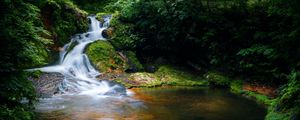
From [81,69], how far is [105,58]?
1.76m

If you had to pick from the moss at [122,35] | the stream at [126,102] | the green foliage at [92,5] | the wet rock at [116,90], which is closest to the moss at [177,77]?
the stream at [126,102]

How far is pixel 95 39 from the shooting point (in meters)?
19.4

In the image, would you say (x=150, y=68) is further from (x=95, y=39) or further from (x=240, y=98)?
(x=240, y=98)

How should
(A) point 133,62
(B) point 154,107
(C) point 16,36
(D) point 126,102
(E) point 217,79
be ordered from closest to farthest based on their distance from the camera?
(C) point 16,36
(B) point 154,107
(D) point 126,102
(E) point 217,79
(A) point 133,62

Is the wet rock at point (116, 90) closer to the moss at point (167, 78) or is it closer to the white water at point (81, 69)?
the white water at point (81, 69)

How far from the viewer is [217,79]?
15953mm

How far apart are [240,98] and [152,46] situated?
6982mm

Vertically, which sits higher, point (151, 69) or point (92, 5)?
point (92, 5)

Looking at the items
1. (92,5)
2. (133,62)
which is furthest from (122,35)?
(92,5)

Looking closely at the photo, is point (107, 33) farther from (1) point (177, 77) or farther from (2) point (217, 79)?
(2) point (217, 79)

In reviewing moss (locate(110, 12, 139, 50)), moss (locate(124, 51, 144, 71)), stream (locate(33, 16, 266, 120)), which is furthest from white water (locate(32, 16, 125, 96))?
moss (locate(124, 51, 144, 71))

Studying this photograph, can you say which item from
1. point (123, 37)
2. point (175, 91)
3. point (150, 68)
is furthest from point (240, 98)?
point (123, 37)

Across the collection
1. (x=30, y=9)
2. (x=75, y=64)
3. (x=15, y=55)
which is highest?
(x=30, y=9)

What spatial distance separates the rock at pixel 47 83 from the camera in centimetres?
1279
